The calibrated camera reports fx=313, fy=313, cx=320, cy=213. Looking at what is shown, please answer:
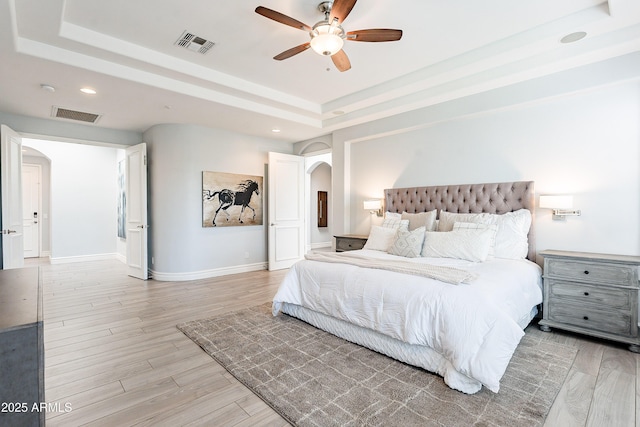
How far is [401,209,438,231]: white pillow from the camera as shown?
4129 millimetres

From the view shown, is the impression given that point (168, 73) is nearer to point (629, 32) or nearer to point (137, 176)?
point (137, 176)

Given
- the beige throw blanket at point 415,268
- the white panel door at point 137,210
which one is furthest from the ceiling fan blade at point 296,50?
the white panel door at point 137,210

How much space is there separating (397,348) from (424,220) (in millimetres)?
2063

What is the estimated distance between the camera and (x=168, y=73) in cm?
364

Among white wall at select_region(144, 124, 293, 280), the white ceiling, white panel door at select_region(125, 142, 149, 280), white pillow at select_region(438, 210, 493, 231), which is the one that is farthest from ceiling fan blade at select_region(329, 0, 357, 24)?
white panel door at select_region(125, 142, 149, 280)

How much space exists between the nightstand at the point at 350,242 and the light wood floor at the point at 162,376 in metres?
1.69

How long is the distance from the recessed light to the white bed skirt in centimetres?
267

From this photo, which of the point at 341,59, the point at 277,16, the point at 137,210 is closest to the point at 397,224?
the point at 341,59

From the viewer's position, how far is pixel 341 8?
233 centimetres

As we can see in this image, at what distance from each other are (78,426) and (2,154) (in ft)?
13.7

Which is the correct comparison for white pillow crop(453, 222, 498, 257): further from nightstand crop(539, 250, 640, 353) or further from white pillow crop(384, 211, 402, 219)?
white pillow crop(384, 211, 402, 219)

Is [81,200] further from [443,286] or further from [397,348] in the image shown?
[443,286]

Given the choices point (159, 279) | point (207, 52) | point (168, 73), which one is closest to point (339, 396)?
point (207, 52)

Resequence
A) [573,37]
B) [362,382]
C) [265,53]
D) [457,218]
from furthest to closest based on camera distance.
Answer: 1. [457,218]
2. [265,53]
3. [573,37]
4. [362,382]
